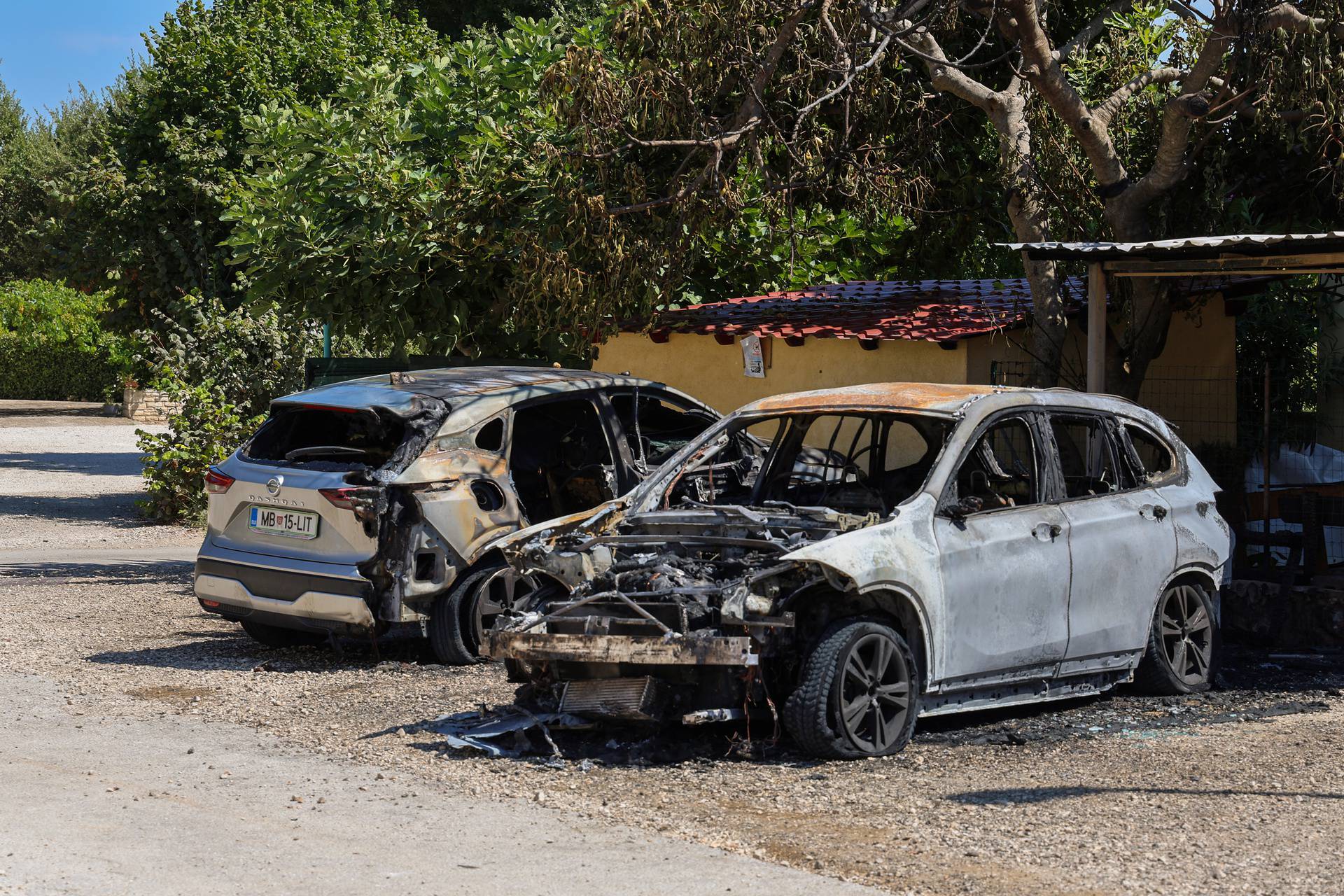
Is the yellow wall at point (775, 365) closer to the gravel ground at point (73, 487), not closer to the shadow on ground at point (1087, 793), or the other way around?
the gravel ground at point (73, 487)

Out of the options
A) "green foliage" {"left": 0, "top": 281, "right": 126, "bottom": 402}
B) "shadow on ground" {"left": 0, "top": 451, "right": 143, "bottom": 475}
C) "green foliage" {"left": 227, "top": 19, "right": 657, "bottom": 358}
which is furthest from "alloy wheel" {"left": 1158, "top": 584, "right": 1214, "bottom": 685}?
"green foliage" {"left": 0, "top": 281, "right": 126, "bottom": 402}

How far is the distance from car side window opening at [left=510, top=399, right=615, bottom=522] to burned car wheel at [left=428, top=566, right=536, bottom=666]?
68 cm

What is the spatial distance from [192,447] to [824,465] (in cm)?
1193

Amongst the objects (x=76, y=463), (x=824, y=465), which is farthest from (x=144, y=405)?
(x=824, y=465)

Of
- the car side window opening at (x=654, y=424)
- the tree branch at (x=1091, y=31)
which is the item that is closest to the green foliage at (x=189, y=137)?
the tree branch at (x=1091, y=31)

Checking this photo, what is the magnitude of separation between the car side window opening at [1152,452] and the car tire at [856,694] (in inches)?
94.2

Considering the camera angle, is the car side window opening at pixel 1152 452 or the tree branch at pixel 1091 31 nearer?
the car side window opening at pixel 1152 452

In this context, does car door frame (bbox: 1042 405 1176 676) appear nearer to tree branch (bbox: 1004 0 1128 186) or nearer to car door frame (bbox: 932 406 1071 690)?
car door frame (bbox: 932 406 1071 690)

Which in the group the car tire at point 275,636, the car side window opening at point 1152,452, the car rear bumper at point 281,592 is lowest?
the car tire at point 275,636

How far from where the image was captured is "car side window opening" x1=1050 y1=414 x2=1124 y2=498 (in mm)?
8469

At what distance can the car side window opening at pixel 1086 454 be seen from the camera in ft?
27.8

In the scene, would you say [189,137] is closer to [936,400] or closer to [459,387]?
[459,387]

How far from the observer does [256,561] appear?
31.1ft

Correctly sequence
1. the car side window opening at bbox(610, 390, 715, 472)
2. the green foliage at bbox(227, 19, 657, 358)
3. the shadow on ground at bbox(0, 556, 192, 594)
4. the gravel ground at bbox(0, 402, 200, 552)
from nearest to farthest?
the car side window opening at bbox(610, 390, 715, 472)
the shadow on ground at bbox(0, 556, 192, 594)
the green foliage at bbox(227, 19, 657, 358)
the gravel ground at bbox(0, 402, 200, 552)
